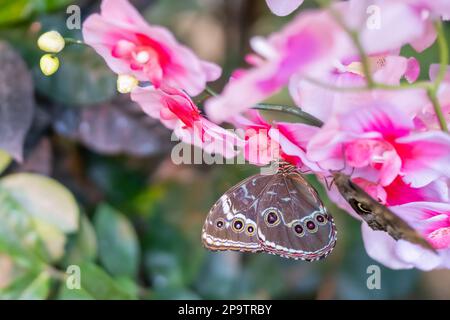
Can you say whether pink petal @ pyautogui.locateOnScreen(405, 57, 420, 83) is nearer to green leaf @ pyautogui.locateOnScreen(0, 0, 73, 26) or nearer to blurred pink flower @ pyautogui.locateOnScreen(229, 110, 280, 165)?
blurred pink flower @ pyautogui.locateOnScreen(229, 110, 280, 165)

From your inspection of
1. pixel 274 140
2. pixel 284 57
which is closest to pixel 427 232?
pixel 274 140

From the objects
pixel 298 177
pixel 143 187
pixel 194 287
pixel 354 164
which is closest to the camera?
pixel 354 164

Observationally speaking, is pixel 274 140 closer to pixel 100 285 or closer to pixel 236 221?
pixel 236 221

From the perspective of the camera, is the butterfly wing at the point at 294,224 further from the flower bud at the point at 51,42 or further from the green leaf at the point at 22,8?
the green leaf at the point at 22,8

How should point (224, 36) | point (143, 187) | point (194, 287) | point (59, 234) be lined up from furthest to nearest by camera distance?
point (224, 36), point (143, 187), point (194, 287), point (59, 234)
